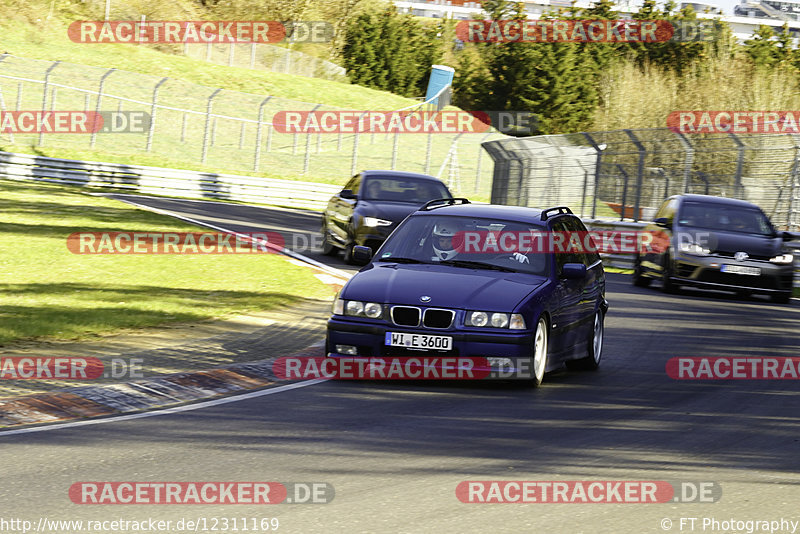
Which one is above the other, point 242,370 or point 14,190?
point 242,370

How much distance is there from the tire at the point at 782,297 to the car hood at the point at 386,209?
6.25 m

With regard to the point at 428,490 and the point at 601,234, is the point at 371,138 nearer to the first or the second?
the point at 601,234

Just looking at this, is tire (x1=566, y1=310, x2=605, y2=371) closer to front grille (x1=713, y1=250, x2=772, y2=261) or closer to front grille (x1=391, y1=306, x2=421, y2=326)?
front grille (x1=391, y1=306, x2=421, y2=326)

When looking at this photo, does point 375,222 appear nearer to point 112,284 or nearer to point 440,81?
point 112,284

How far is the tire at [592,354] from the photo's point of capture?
36.3 ft

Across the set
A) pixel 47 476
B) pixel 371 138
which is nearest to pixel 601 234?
pixel 47 476

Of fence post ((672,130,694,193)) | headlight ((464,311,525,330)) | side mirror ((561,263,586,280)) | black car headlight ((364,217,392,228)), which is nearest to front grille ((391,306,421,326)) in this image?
headlight ((464,311,525,330))

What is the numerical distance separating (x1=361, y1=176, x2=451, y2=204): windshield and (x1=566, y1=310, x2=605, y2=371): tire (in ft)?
A: 31.8

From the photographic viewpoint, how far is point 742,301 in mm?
19906

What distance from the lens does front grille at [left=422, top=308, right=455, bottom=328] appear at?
935cm

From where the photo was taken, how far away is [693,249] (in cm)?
1941

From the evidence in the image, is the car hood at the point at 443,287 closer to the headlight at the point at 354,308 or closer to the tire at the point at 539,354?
the headlight at the point at 354,308

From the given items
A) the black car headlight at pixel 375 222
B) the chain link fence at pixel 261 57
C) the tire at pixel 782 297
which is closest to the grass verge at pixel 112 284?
the black car headlight at pixel 375 222

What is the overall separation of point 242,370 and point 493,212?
2744 mm
